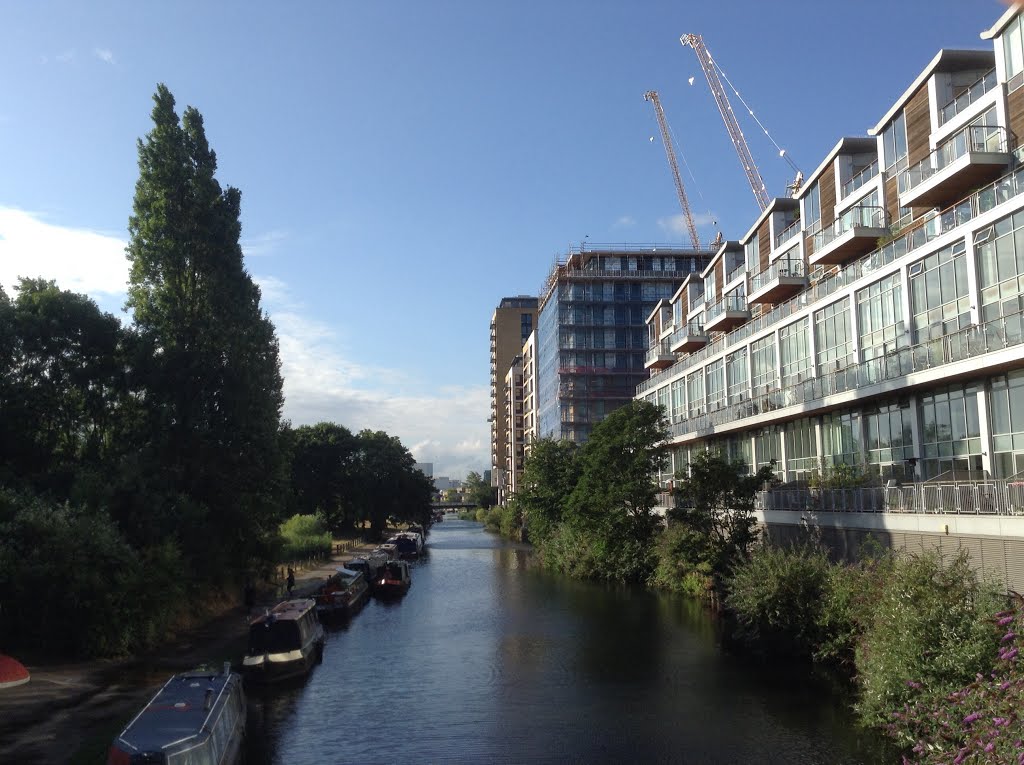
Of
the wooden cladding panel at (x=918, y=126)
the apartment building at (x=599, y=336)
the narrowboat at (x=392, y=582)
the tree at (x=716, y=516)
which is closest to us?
the wooden cladding panel at (x=918, y=126)

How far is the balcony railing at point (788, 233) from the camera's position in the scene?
163ft

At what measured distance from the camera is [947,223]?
104ft

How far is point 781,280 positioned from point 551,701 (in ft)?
100.0

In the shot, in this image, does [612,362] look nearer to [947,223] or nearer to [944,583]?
[947,223]

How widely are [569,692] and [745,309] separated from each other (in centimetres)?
3543

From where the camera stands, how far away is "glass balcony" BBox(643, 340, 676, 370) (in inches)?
2891

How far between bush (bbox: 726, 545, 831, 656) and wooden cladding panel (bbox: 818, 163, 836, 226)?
21309 millimetres

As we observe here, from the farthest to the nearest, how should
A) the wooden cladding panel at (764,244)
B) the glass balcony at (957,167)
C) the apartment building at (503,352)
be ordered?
the apartment building at (503,352), the wooden cladding panel at (764,244), the glass balcony at (957,167)

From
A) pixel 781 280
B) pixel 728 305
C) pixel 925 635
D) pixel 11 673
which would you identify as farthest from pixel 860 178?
pixel 11 673

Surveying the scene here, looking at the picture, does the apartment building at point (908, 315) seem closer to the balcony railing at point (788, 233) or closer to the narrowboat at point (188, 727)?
the balcony railing at point (788, 233)

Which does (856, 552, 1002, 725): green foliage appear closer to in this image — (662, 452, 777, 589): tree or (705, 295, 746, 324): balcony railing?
(662, 452, 777, 589): tree

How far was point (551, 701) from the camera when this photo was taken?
2597 centimetres

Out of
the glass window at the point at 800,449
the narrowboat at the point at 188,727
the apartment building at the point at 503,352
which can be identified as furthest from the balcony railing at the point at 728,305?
the apartment building at the point at 503,352

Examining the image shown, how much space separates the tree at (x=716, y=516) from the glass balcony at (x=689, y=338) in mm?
21483
